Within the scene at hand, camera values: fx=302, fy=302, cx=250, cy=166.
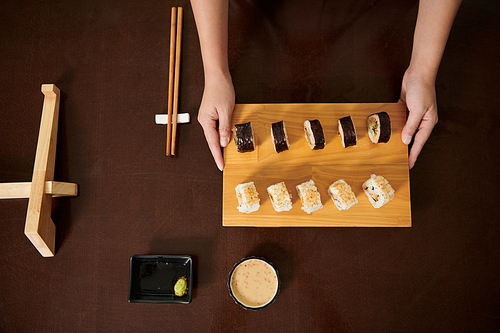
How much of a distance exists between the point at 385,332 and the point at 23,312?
7.90 ft

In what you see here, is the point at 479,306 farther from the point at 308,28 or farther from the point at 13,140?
the point at 13,140

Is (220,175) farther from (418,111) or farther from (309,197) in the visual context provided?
(418,111)

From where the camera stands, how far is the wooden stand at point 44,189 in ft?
6.20

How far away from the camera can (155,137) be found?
220 centimetres

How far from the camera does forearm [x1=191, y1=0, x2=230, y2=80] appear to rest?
6.27ft

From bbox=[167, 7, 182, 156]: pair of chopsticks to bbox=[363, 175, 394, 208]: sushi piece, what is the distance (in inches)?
52.8

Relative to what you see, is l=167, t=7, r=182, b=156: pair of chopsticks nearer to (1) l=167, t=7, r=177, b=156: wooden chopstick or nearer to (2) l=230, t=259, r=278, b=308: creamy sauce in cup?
(1) l=167, t=7, r=177, b=156: wooden chopstick

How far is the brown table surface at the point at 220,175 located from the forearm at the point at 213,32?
260 mm

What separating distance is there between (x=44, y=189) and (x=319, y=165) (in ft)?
5.89

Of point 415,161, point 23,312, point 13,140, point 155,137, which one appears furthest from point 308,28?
point 23,312

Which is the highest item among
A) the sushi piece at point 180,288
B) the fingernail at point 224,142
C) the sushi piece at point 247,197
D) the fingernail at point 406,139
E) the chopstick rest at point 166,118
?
the chopstick rest at point 166,118

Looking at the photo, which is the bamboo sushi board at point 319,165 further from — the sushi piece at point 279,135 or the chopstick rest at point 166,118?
the chopstick rest at point 166,118

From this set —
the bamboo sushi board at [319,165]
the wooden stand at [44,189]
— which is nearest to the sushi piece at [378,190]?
the bamboo sushi board at [319,165]

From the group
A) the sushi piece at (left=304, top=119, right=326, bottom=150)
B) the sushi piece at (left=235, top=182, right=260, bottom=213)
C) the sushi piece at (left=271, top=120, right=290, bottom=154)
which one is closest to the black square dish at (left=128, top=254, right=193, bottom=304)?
the sushi piece at (left=235, top=182, right=260, bottom=213)
